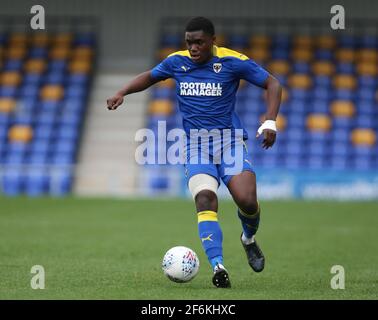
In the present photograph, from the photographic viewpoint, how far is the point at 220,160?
9.62 meters

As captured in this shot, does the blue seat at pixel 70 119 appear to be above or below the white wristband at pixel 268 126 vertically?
above

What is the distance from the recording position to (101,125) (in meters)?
29.4

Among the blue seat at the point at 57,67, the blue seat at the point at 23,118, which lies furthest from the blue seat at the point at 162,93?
the blue seat at the point at 23,118

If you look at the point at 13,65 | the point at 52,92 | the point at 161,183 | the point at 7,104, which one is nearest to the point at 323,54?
the point at 161,183

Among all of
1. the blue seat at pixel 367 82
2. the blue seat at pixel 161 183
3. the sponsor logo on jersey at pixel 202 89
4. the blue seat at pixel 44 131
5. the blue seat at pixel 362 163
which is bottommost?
the sponsor logo on jersey at pixel 202 89

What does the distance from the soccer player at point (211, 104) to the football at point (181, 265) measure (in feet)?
0.69

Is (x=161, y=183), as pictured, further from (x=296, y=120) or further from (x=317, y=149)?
(x=296, y=120)

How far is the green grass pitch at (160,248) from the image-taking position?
8949mm

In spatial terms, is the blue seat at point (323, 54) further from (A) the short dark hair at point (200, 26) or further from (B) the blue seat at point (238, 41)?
(A) the short dark hair at point (200, 26)

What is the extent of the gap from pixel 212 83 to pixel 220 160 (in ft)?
2.52

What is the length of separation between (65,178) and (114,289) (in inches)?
691

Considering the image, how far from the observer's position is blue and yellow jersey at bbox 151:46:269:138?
9578mm
